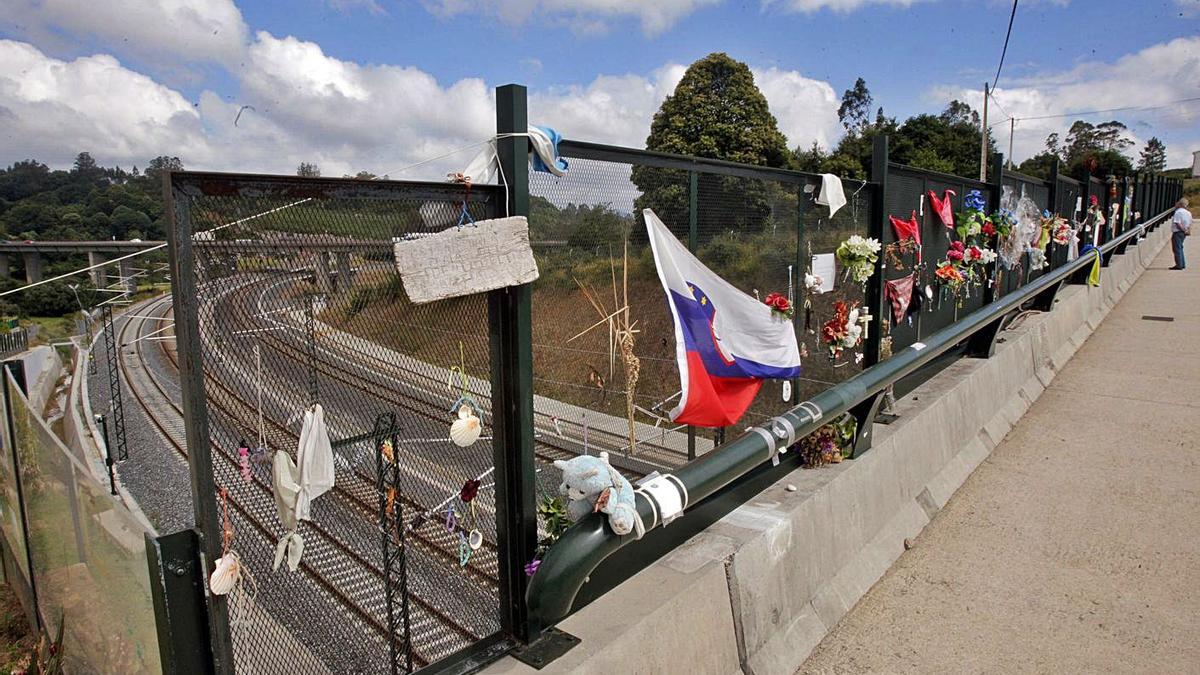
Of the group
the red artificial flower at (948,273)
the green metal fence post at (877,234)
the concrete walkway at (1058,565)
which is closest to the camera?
the concrete walkway at (1058,565)

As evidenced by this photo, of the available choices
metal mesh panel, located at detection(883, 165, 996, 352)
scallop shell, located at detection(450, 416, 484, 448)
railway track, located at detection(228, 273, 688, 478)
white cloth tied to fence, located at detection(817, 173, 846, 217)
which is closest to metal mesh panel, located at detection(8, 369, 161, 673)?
railway track, located at detection(228, 273, 688, 478)

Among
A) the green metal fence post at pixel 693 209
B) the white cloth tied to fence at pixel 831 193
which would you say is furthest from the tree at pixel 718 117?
the green metal fence post at pixel 693 209

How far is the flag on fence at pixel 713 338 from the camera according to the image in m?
3.83

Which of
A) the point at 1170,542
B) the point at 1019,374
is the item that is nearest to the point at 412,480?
the point at 1170,542

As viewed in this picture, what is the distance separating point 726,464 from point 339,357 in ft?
6.18

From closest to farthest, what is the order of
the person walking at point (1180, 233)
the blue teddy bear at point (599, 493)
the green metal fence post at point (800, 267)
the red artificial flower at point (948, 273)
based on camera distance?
the blue teddy bear at point (599, 493) → the green metal fence post at point (800, 267) → the red artificial flower at point (948, 273) → the person walking at point (1180, 233)

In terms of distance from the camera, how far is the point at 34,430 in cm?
551

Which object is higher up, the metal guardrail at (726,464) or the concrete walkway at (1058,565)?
the metal guardrail at (726,464)

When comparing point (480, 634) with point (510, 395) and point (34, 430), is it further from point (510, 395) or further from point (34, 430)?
point (34, 430)

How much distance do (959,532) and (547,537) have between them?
316cm

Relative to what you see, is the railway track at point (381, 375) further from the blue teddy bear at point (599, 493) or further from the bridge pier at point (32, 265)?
the bridge pier at point (32, 265)

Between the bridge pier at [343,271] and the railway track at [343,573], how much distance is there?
59 centimetres

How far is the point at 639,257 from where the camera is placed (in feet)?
12.4

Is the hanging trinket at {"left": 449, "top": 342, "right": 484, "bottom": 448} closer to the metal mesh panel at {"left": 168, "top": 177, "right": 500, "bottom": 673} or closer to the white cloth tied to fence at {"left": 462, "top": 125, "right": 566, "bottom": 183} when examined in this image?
the metal mesh panel at {"left": 168, "top": 177, "right": 500, "bottom": 673}
